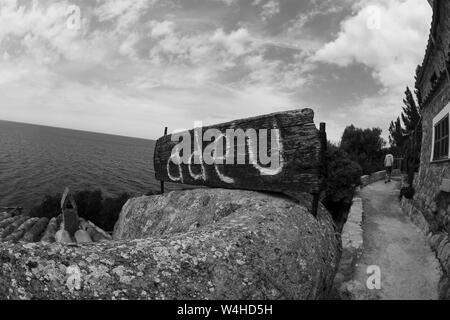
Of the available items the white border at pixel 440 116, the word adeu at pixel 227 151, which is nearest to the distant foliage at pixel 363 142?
the white border at pixel 440 116

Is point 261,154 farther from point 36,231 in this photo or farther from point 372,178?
point 372,178

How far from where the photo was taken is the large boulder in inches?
83.4

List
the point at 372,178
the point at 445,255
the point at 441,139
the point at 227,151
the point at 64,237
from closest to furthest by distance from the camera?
the point at 227,151 < the point at 445,255 < the point at 441,139 < the point at 64,237 < the point at 372,178

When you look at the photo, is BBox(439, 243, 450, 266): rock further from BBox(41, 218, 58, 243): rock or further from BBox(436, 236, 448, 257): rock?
BBox(41, 218, 58, 243): rock

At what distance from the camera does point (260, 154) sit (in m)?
4.44

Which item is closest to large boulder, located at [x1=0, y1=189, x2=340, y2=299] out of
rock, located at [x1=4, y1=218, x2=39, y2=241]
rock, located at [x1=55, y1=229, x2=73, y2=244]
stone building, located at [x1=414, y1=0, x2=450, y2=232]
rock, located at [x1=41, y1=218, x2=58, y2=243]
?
stone building, located at [x1=414, y1=0, x2=450, y2=232]

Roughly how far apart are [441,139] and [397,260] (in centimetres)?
402

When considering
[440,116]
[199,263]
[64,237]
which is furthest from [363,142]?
[199,263]

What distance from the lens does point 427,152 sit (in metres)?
10.2

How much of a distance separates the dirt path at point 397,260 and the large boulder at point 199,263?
2.56m

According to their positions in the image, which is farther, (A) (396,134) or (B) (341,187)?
(A) (396,134)

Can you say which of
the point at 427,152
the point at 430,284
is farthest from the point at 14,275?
the point at 427,152

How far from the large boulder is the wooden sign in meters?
0.43
